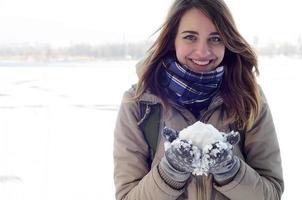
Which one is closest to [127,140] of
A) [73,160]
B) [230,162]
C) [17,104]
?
[230,162]

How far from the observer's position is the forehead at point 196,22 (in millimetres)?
1744

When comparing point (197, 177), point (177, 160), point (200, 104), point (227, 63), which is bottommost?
point (197, 177)

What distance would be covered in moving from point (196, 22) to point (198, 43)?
83mm

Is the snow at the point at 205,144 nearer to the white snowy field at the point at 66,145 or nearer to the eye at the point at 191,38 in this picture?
the eye at the point at 191,38

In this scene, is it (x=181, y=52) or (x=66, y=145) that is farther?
(x=66, y=145)

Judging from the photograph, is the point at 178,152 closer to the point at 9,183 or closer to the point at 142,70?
the point at 142,70

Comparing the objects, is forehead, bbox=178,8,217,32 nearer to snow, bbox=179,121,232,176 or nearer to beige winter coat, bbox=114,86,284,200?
beige winter coat, bbox=114,86,284,200

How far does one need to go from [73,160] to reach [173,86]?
4.14 meters

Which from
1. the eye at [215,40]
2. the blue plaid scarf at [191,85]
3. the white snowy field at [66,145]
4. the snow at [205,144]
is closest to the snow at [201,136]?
the snow at [205,144]

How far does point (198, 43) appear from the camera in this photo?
69.2 inches

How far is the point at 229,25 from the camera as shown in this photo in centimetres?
176

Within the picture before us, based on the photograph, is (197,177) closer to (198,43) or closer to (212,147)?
(212,147)

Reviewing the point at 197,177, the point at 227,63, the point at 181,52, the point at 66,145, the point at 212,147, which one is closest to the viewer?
the point at 212,147

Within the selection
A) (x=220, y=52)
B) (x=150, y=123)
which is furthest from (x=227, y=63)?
(x=150, y=123)
